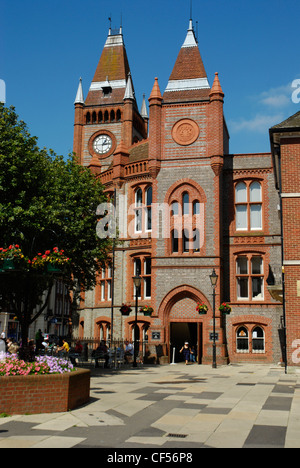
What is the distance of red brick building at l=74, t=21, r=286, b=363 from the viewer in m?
30.6

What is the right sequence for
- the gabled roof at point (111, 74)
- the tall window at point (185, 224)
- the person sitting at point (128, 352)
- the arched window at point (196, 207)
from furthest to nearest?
1. the gabled roof at point (111, 74)
2. the arched window at point (196, 207)
3. the tall window at point (185, 224)
4. the person sitting at point (128, 352)

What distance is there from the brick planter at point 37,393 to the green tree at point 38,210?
→ 5.74 meters

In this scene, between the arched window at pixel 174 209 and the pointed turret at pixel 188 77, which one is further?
the pointed turret at pixel 188 77

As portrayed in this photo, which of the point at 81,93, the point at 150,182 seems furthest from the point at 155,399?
the point at 81,93

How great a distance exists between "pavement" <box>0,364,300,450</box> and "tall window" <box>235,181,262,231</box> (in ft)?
58.2

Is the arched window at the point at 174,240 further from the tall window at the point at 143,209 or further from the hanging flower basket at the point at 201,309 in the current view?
the hanging flower basket at the point at 201,309

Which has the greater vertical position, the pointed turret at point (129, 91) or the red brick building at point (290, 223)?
the pointed turret at point (129, 91)

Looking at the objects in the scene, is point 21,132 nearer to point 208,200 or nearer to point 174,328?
point 208,200

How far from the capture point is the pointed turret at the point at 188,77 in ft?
110

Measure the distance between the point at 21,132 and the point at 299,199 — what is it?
11981 mm

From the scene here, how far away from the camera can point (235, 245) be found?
32.2 metres

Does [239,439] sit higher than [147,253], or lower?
lower

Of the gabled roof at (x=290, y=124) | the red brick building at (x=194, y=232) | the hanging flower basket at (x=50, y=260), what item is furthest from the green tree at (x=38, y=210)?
the gabled roof at (x=290, y=124)

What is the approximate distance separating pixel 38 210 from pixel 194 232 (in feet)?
47.1
